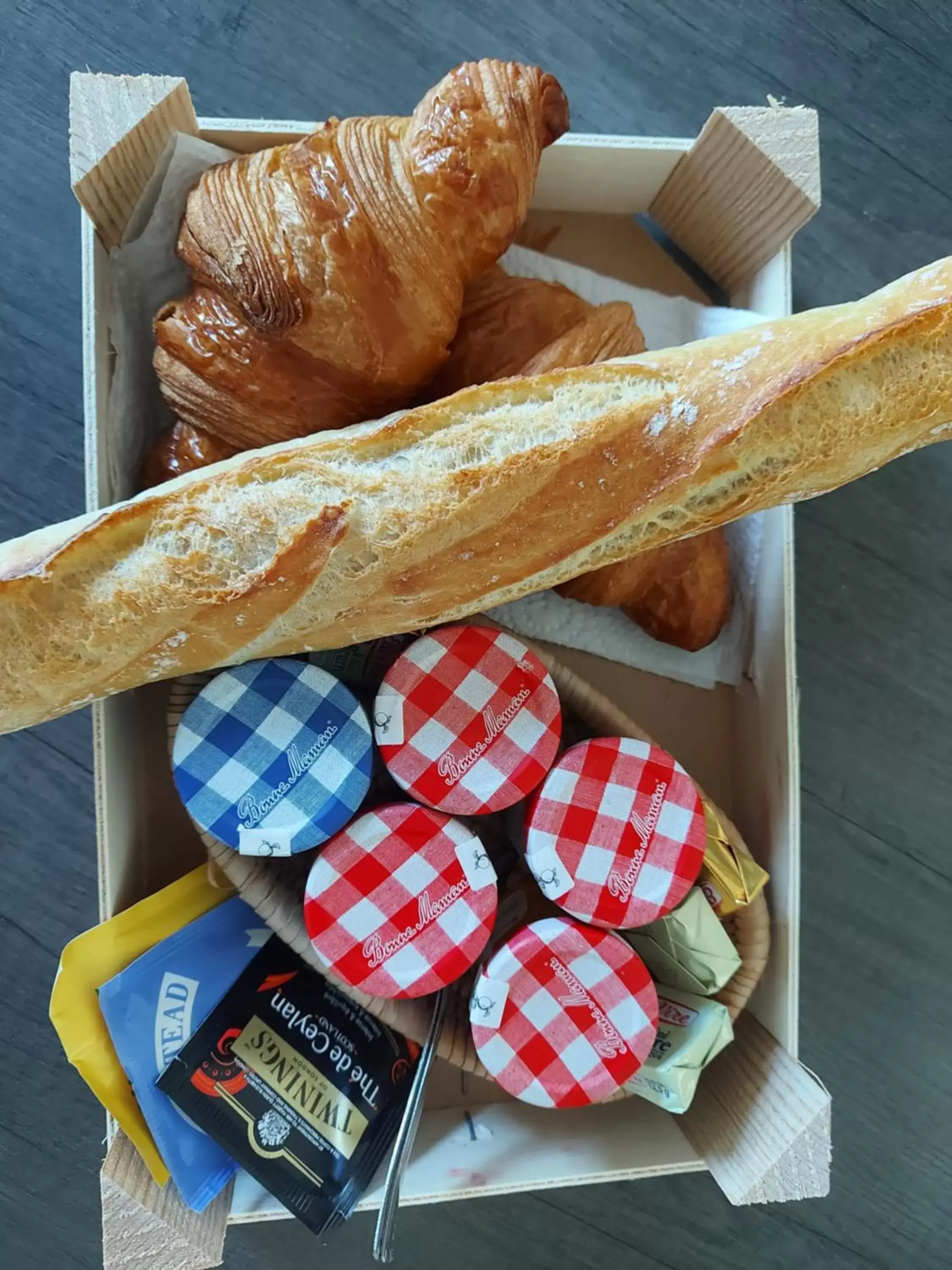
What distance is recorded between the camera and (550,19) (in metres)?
0.98

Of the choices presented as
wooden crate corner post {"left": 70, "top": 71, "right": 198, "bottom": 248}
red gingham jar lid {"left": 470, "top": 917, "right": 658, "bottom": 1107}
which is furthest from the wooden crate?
red gingham jar lid {"left": 470, "top": 917, "right": 658, "bottom": 1107}

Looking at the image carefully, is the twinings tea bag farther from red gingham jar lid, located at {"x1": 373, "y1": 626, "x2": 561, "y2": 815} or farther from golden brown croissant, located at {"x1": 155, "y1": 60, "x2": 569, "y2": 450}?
golden brown croissant, located at {"x1": 155, "y1": 60, "x2": 569, "y2": 450}

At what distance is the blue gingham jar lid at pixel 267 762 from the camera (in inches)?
30.0

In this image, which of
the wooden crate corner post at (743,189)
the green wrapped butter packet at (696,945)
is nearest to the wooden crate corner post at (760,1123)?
the green wrapped butter packet at (696,945)

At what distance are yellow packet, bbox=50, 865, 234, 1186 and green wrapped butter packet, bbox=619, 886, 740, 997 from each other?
0.44 m

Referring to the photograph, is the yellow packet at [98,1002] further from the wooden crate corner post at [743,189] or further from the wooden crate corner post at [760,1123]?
the wooden crate corner post at [743,189]

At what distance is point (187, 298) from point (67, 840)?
22.9 inches

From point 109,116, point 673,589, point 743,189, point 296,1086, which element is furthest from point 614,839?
point 109,116

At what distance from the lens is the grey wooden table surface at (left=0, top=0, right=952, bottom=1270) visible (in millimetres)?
958

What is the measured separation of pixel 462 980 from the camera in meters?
0.85

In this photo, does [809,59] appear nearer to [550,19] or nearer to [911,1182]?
[550,19]

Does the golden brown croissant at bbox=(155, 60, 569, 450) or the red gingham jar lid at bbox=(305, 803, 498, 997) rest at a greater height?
the golden brown croissant at bbox=(155, 60, 569, 450)

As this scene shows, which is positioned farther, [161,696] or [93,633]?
[161,696]

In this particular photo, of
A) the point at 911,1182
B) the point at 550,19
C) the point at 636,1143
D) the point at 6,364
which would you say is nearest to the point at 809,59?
the point at 550,19
